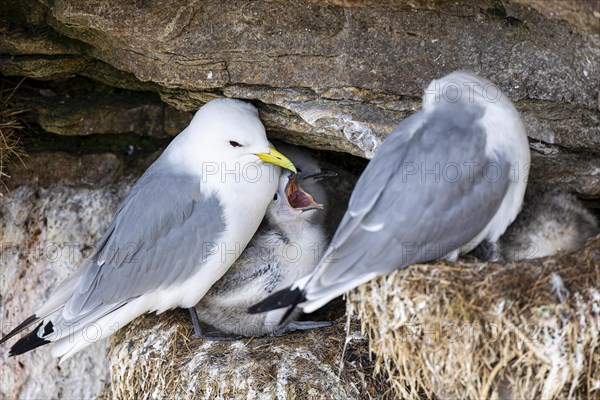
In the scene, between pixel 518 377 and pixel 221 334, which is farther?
pixel 221 334

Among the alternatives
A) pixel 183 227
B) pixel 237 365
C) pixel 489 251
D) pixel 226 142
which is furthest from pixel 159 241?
pixel 489 251

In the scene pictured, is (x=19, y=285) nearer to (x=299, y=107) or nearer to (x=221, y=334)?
(x=221, y=334)

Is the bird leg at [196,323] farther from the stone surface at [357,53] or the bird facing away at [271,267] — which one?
the stone surface at [357,53]

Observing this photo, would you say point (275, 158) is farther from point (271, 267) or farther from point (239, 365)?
point (239, 365)

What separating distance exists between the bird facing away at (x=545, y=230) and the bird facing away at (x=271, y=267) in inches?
35.4

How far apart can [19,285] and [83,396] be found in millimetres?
648

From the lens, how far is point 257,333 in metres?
4.10

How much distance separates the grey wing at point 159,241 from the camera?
12.2ft

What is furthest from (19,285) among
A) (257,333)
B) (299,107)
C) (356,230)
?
(356,230)

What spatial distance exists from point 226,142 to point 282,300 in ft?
2.39

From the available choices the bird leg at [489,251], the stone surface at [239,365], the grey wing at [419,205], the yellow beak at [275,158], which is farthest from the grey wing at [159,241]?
the bird leg at [489,251]

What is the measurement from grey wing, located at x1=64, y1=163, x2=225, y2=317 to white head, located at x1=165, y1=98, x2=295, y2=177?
0.11 metres

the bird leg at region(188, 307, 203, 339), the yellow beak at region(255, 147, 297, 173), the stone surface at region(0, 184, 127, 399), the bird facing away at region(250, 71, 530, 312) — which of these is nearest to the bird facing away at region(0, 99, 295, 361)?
the yellow beak at region(255, 147, 297, 173)

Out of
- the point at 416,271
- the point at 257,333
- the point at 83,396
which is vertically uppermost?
the point at 416,271
